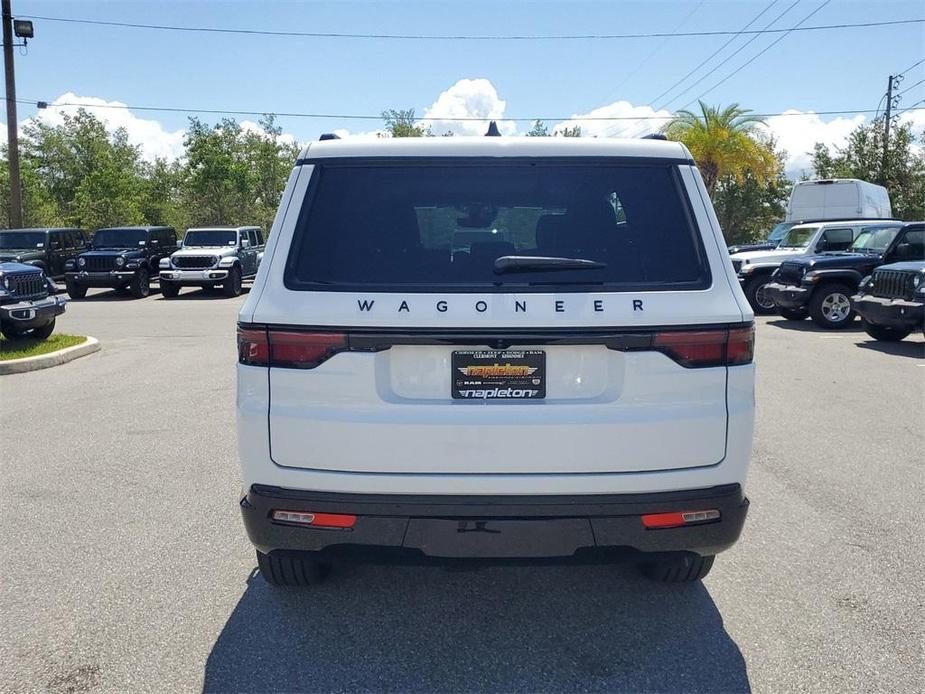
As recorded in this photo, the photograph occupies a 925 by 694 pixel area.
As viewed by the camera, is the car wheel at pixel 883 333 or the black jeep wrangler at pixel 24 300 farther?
the car wheel at pixel 883 333

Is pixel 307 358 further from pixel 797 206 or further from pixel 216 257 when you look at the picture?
pixel 797 206

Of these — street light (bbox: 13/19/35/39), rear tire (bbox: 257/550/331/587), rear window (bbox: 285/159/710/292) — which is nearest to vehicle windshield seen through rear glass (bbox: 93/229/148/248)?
street light (bbox: 13/19/35/39)

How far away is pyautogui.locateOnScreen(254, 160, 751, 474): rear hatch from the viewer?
9.32ft

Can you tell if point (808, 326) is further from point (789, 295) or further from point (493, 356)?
point (493, 356)

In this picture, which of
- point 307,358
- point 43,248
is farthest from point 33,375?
point 43,248

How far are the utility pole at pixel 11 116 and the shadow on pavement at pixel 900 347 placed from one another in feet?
77.0

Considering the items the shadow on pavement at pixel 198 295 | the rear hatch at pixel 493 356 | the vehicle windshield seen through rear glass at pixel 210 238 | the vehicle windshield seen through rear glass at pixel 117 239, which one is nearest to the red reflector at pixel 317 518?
the rear hatch at pixel 493 356

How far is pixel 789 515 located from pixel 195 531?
11.2ft

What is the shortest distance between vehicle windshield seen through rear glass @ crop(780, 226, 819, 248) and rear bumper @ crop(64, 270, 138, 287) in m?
16.7

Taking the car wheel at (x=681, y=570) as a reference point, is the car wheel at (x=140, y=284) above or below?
below

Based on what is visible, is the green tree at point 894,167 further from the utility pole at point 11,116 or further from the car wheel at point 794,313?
the utility pole at point 11,116

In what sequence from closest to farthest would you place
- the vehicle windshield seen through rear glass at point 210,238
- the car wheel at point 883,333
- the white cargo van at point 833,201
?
1. the car wheel at point 883,333
2. the white cargo van at point 833,201
3. the vehicle windshield seen through rear glass at point 210,238

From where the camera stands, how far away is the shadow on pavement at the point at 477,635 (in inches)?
118

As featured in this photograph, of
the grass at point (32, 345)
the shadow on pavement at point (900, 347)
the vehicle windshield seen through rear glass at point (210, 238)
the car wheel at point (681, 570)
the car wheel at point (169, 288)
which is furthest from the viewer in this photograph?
the vehicle windshield seen through rear glass at point (210, 238)
